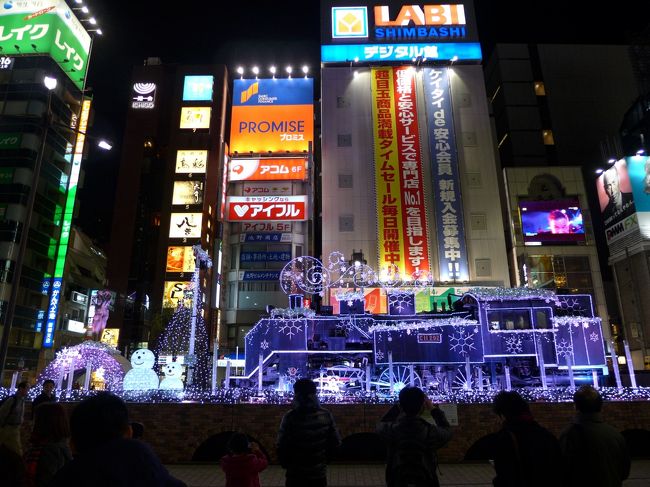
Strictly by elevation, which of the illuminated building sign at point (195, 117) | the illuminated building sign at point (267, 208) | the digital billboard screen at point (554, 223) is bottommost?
the digital billboard screen at point (554, 223)

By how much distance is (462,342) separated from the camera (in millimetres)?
15547

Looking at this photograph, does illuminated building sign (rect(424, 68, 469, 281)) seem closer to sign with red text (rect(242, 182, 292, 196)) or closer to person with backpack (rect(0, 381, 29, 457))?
sign with red text (rect(242, 182, 292, 196))

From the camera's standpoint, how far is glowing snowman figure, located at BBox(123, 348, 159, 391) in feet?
43.3

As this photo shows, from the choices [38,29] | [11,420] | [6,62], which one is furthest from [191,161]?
[11,420]

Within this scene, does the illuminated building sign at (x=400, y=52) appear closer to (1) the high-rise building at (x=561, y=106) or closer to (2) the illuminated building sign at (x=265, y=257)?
(1) the high-rise building at (x=561, y=106)

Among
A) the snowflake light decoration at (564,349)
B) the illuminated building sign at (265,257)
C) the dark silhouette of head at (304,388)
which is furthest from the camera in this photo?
the illuminated building sign at (265,257)

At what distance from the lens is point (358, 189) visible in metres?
35.8

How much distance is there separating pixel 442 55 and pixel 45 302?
40.2 meters

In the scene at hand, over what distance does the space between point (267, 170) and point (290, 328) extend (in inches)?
1063

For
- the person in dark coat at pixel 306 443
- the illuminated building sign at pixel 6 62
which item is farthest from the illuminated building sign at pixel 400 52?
the person in dark coat at pixel 306 443

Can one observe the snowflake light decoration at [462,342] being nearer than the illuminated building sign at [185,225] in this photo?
Yes

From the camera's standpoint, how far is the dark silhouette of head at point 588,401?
400 cm

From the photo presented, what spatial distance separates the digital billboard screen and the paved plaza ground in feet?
94.0

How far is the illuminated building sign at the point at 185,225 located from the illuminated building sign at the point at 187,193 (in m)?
1.37
